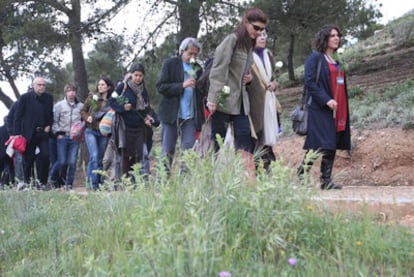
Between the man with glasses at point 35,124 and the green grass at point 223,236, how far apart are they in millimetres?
4913

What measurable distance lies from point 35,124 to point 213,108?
13.6 ft

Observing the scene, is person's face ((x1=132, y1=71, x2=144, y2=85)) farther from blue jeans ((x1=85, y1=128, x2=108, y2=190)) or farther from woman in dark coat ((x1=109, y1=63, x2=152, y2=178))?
blue jeans ((x1=85, y1=128, x2=108, y2=190))

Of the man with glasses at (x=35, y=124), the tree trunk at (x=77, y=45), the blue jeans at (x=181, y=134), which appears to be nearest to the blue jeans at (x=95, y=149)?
the man with glasses at (x=35, y=124)

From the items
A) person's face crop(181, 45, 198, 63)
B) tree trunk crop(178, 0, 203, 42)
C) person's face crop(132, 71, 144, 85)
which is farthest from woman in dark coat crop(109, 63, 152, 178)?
tree trunk crop(178, 0, 203, 42)

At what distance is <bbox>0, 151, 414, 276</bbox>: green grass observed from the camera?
8.73 feet

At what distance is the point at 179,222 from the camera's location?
282cm

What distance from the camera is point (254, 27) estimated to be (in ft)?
17.9

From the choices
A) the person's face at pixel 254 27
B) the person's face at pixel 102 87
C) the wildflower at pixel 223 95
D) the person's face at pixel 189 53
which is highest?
the person's face at pixel 254 27

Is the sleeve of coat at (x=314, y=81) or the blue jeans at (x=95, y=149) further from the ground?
the sleeve of coat at (x=314, y=81)

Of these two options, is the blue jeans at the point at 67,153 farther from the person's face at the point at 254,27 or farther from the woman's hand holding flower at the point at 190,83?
the person's face at the point at 254,27

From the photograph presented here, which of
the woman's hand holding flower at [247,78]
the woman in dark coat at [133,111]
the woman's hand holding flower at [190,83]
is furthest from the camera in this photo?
the woman in dark coat at [133,111]

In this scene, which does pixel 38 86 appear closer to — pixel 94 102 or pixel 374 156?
pixel 94 102

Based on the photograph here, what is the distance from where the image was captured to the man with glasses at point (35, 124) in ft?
27.8

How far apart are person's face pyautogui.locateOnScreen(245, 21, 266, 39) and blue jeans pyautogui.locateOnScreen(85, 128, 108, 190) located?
3.73 m
